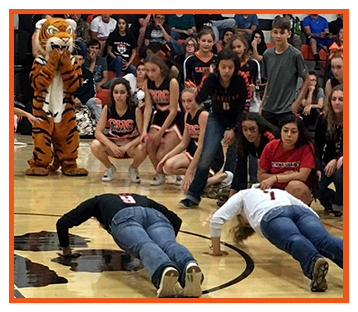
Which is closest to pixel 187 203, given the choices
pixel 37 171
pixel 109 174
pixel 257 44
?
pixel 109 174

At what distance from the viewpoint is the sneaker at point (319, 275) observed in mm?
3549

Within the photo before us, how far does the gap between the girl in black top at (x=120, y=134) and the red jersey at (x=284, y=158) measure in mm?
1979

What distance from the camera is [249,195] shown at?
162 inches

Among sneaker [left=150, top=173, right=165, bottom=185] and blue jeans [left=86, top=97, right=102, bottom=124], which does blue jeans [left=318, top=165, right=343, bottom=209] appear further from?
blue jeans [left=86, top=97, right=102, bottom=124]

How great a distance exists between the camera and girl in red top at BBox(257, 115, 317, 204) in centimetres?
486

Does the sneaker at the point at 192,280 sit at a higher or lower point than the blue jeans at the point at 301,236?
→ lower

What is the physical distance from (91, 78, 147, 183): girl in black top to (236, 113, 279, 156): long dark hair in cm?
168

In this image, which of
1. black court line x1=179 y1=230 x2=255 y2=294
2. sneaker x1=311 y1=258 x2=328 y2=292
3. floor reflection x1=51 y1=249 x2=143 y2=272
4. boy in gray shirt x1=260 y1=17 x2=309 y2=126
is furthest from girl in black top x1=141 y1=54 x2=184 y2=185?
sneaker x1=311 y1=258 x2=328 y2=292

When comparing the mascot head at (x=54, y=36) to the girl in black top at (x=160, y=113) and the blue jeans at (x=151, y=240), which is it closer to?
the girl in black top at (x=160, y=113)

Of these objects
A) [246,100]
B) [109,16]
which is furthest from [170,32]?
[246,100]

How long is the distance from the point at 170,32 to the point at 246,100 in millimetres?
3978

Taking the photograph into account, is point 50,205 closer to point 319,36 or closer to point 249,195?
point 249,195

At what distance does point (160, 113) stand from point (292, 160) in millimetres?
2078

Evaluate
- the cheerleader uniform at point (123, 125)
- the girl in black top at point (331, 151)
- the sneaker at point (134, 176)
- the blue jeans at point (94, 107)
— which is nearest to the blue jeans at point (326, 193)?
the girl in black top at point (331, 151)
